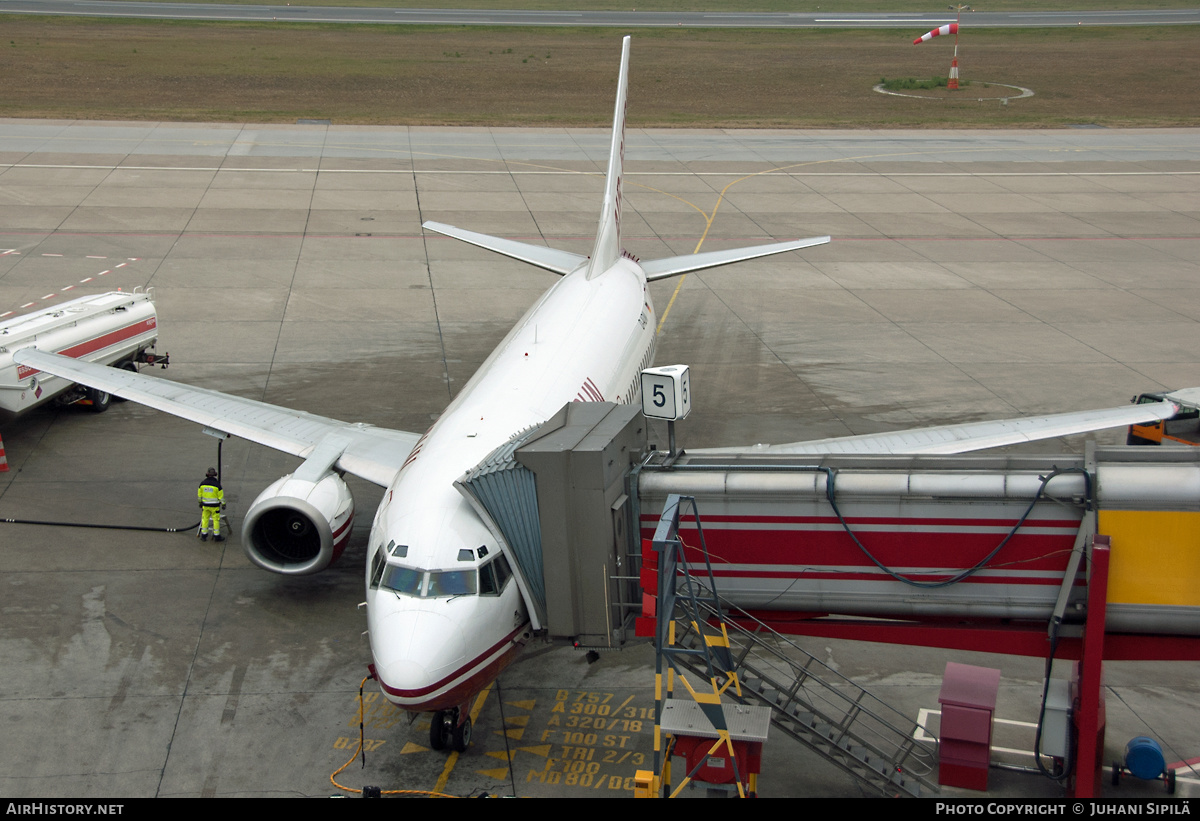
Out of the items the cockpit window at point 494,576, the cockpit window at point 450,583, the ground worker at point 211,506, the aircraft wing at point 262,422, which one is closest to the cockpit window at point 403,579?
the cockpit window at point 450,583

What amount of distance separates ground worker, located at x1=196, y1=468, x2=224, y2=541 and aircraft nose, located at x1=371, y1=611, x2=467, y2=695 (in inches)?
379

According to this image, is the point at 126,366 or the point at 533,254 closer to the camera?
the point at 126,366

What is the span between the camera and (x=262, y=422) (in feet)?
82.5

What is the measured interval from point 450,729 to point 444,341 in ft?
71.4

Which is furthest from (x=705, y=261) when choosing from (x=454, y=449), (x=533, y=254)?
(x=454, y=449)

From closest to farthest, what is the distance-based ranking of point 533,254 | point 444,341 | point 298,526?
point 298,526 → point 533,254 → point 444,341

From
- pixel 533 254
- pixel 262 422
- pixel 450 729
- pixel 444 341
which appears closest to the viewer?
pixel 450 729

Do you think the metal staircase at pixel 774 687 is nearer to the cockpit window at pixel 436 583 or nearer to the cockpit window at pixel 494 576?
the cockpit window at pixel 494 576

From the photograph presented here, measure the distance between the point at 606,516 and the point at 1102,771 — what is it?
8.49m

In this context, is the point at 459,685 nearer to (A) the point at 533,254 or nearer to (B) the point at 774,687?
(B) the point at 774,687

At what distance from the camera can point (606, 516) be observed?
614 inches

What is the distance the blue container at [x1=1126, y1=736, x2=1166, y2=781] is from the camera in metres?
16.3

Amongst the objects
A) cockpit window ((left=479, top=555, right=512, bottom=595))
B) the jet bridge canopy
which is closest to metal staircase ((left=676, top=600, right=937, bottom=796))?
the jet bridge canopy
